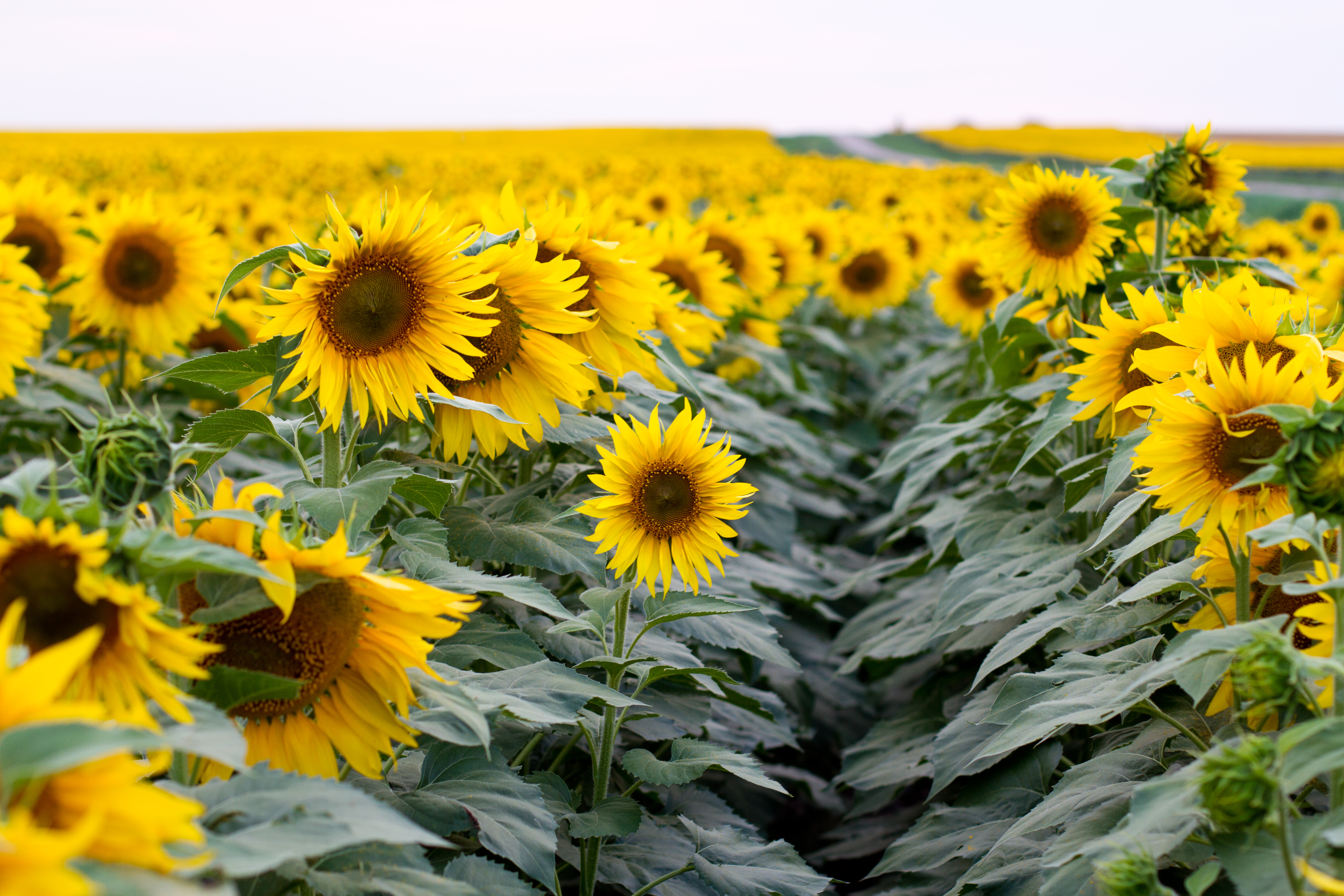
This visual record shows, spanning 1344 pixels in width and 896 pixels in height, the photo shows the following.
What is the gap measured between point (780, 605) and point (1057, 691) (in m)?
2.44

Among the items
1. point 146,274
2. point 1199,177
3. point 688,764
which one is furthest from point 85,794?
point 146,274

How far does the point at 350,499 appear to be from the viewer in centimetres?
179

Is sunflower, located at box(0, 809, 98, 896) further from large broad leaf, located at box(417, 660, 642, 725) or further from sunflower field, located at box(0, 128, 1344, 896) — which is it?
large broad leaf, located at box(417, 660, 642, 725)

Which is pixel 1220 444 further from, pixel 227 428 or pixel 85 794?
pixel 227 428

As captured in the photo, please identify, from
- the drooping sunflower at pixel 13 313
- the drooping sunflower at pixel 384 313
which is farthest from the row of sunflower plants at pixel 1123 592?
the drooping sunflower at pixel 13 313

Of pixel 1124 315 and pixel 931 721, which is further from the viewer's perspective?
pixel 931 721

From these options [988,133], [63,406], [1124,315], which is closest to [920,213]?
[1124,315]

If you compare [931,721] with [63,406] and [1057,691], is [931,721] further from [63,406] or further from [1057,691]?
[63,406]

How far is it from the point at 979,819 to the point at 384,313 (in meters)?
1.87

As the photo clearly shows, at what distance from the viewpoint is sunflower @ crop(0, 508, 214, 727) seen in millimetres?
1101

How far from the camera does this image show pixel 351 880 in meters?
1.39

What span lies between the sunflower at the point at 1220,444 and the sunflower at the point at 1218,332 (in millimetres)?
216

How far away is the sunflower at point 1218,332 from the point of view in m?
1.99

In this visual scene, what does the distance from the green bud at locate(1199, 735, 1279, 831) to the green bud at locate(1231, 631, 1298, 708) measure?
0.06 meters
